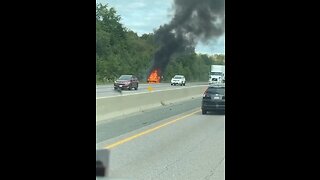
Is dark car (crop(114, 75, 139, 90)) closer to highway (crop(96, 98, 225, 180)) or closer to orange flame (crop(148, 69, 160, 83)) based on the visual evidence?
highway (crop(96, 98, 225, 180))

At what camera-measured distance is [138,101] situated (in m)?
16.5

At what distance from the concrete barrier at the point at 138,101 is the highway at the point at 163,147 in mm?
322

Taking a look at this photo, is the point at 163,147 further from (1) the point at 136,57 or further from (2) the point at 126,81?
(2) the point at 126,81

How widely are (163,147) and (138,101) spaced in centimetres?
821

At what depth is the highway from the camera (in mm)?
5711

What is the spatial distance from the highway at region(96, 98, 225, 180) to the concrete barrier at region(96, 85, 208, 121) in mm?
322

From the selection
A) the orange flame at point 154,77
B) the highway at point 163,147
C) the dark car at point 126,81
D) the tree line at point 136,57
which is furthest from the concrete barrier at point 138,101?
the orange flame at point 154,77

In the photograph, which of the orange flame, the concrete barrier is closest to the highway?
the concrete barrier
